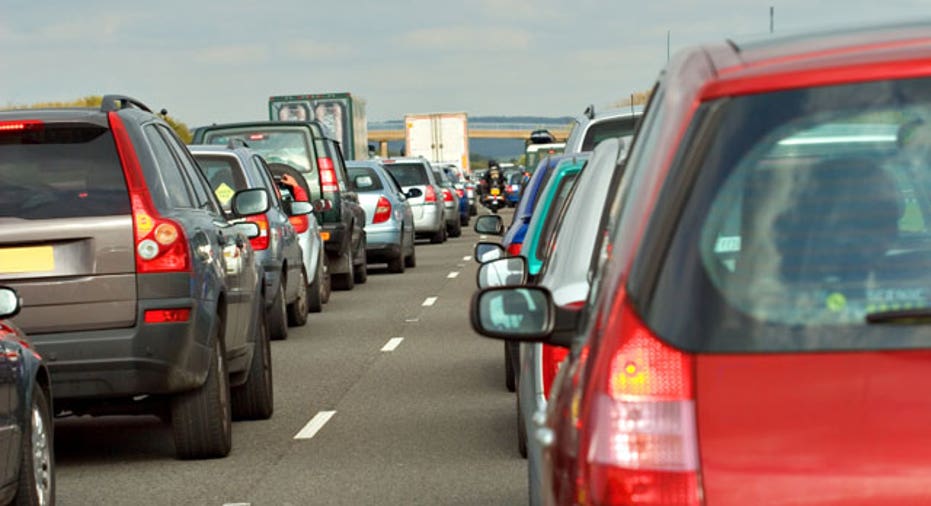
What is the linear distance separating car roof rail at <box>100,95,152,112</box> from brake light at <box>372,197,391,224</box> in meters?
17.6

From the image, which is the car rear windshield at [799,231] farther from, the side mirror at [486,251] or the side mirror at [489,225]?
the side mirror at [489,225]

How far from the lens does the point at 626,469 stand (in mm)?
3490

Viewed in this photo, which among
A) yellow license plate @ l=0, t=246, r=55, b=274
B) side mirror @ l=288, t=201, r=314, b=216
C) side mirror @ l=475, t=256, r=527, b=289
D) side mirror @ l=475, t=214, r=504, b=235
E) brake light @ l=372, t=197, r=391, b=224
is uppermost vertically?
yellow license plate @ l=0, t=246, r=55, b=274

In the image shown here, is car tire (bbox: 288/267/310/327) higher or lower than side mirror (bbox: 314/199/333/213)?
lower

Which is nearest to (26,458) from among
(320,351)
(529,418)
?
(529,418)

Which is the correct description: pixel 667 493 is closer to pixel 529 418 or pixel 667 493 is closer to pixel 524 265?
pixel 529 418

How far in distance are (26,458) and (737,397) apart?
198 inches

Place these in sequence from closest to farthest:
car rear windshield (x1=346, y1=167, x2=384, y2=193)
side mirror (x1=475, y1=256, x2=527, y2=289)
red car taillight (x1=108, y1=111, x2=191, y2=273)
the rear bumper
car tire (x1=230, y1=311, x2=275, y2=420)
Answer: side mirror (x1=475, y1=256, x2=527, y2=289), the rear bumper, red car taillight (x1=108, y1=111, x2=191, y2=273), car tire (x1=230, y1=311, x2=275, y2=420), car rear windshield (x1=346, y1=167, x2=384, y2=193)

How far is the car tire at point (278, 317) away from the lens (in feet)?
58.3

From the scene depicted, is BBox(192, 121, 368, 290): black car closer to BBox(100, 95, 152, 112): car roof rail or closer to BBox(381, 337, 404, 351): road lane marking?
BBox(381, 337, 404, 351): road lane marking

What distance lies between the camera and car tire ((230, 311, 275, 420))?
1192 cm

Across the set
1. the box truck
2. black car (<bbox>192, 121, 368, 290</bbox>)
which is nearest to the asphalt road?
black car (<bbox>192, 121, 368, 290</bbox>)

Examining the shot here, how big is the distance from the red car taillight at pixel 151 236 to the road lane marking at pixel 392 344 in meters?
7.17

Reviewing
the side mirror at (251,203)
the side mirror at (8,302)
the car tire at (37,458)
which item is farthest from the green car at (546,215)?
the side mirror at (8,302)
